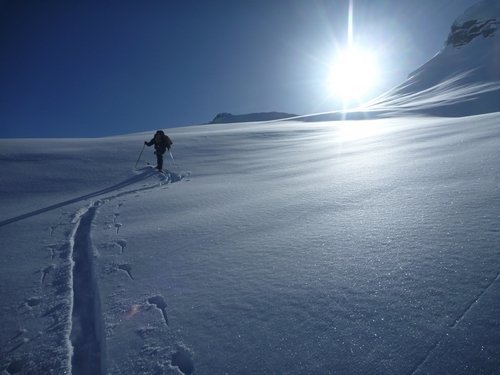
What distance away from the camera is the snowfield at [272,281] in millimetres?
1589

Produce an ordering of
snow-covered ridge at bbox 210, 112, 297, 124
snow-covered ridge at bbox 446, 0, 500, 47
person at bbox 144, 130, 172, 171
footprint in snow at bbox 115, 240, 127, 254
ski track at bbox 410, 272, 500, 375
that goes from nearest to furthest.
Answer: ski track at bbox 410, 272, 500, 375 → footprint in snow at bbox 115, 240, 127, 254 → person at bbox 144, 130, 172, 171 → snow-covered ridge at bbox 446, 0, 500, 47 → snow-covered ridge at bbox 210, 112, 297, 124

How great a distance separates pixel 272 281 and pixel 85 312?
142 centimetres

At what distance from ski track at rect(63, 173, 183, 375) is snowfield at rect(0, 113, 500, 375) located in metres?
0.01

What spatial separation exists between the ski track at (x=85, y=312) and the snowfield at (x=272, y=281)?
0.4 inches

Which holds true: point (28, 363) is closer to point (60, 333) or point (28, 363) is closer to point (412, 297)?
point (60, 333)

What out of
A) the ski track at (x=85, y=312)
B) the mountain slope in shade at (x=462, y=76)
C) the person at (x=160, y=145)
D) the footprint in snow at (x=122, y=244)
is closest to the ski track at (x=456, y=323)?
the ski track at (x=85, y=312)

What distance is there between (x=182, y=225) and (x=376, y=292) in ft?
8.63

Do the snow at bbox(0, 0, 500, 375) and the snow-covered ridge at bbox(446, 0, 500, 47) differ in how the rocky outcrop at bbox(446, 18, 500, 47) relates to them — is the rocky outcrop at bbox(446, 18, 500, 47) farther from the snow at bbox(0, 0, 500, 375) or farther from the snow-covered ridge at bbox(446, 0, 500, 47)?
the snow at bbox(0, 0, 500, 375)

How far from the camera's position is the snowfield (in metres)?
1.59

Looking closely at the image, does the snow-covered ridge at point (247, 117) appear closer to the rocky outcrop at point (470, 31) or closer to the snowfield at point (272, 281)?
the rocky outcrop at point (470, 31)

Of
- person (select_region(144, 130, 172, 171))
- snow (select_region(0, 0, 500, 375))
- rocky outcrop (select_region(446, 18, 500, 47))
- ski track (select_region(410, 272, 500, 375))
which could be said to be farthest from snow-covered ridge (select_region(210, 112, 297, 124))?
ski track (select_region(410, 272, 500, 375))

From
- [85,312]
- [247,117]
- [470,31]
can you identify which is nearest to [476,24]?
[470,31]

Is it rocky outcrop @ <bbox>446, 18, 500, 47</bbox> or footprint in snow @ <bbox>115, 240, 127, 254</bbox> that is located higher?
rocky outcrop @ <bbox>446, 18, 500, 47</bbox>

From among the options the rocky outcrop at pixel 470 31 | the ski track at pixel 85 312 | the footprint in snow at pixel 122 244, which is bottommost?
the ski track at pixel 85 312
